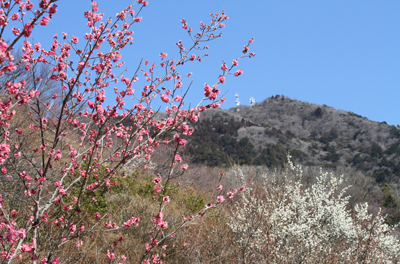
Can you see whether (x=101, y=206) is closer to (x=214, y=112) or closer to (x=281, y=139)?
(x=281, y=139)

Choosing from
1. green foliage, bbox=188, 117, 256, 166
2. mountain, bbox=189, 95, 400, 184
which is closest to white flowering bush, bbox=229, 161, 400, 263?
mountain, bbox=189, 95, 400, 184

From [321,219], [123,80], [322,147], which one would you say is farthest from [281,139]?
[123,80]

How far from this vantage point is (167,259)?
6.31 m

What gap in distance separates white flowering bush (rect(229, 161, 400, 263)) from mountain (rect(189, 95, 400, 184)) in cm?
3138

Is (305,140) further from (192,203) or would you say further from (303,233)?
(303,233)

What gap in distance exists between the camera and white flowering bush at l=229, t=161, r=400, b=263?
499 centimetres

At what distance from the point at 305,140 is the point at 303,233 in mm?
69900

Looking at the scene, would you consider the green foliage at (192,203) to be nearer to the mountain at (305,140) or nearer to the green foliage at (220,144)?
the mountain at (305,140)

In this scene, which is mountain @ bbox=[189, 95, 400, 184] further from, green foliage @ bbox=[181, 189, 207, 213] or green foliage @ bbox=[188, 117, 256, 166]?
green foliage @ bbox=[181, 189, 207, 213]

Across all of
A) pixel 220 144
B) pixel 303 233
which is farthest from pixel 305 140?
pixel 303 233

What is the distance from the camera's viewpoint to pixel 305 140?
72750mm

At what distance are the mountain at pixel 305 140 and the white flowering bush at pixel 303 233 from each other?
31378mm

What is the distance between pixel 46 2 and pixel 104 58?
3.72 ft

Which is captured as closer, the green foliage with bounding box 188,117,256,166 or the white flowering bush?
the white flowering bush
